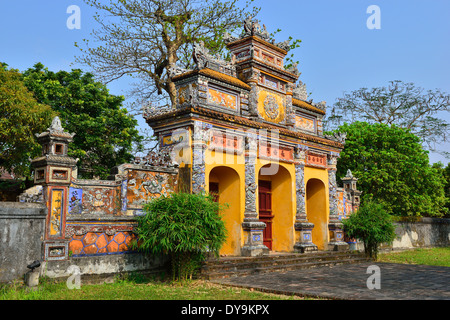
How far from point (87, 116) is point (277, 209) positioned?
335 inches

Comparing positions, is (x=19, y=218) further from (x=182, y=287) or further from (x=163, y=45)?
(x=163, y=45)

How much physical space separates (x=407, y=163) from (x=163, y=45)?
13011mm

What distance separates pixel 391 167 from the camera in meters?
19.7

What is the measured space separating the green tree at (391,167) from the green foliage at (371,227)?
4893mm

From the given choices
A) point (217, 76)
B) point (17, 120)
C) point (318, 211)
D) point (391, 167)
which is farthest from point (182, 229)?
point (391, 167)

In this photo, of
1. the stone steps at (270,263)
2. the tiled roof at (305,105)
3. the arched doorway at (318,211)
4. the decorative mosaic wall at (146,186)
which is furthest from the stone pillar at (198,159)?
the arched doorway at (318,211)

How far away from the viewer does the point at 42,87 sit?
54.1 ft

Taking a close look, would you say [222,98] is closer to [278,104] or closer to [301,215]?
[278,104]

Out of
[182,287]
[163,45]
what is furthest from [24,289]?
[163,45]

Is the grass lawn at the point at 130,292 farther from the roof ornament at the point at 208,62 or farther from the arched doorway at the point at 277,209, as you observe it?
the roof ornament at the point at 208,62

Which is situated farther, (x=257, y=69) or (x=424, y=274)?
(x=257, y=69)

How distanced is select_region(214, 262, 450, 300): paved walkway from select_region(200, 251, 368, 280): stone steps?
362mm

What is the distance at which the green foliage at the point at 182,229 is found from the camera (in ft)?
28.1
